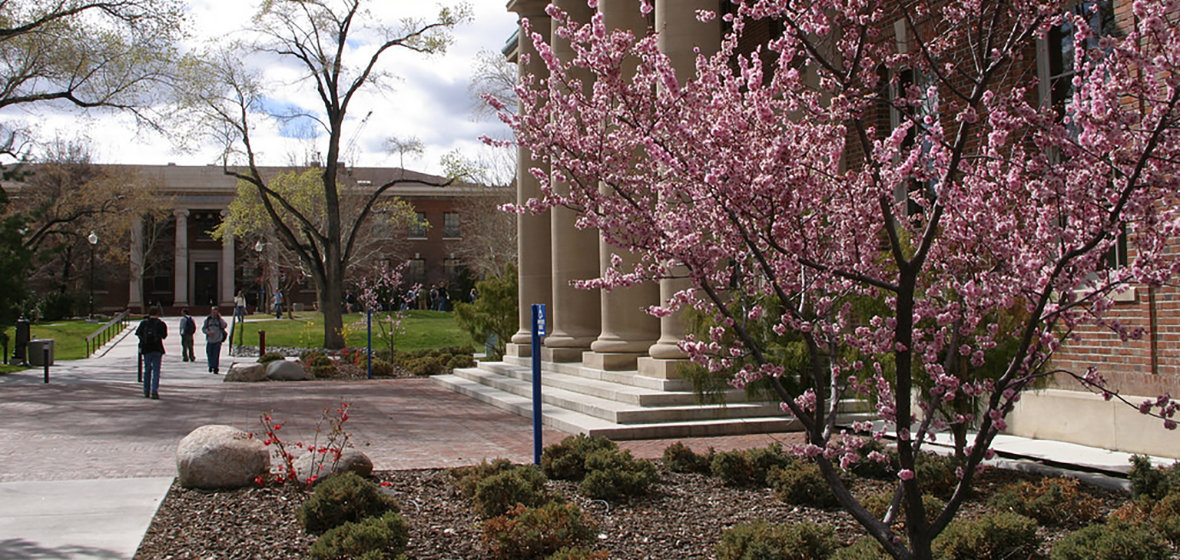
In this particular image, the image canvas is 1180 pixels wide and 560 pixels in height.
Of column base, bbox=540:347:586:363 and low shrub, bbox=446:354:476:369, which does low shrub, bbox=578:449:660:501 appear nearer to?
column base, bbox=540:347:586:363

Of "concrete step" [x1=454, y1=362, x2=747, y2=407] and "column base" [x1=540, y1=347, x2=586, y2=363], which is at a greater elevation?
"column base" [x1=540, y1=347, x2=586, y2=363]

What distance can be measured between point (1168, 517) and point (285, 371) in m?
20.6

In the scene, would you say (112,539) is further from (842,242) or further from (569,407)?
(569,407)

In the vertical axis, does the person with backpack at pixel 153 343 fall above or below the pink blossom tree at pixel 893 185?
below

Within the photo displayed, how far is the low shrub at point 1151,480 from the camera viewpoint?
670 cm

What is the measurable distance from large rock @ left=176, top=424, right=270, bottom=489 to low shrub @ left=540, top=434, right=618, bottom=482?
95.6 inches

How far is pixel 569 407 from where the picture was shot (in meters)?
13.8

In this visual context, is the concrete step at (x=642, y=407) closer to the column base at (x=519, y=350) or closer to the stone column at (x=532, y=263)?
the column base at (x=519, y=350)

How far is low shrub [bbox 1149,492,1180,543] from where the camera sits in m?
5.71

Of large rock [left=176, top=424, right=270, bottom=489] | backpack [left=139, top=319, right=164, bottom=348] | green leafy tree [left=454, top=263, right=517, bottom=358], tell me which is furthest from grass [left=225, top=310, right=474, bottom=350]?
large rock [left=176, top=424, right=270, bottom=489]

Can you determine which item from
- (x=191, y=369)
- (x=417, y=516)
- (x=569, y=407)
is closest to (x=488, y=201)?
(x=191, y=369)

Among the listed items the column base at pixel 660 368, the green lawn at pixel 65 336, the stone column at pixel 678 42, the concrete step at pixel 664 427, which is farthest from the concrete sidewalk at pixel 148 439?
the green lawn at pixel 65 336

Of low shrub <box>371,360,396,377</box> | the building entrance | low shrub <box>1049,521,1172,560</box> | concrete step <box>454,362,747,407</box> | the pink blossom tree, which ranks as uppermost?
the building entrance

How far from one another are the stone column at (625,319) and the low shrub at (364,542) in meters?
9.22
